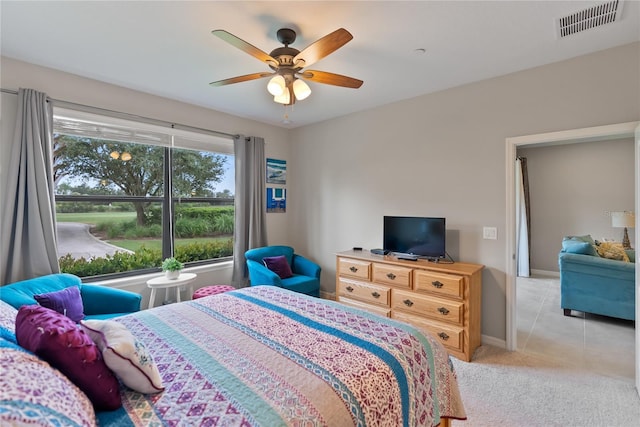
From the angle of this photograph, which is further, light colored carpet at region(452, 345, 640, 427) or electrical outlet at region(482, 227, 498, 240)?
electrical outlet at region(482, 227, 498, 240)

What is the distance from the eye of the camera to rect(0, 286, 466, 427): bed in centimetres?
107

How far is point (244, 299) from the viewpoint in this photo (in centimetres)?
227

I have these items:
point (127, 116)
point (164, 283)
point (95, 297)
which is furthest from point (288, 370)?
point (127, 116)

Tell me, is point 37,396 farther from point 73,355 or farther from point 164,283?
point 164,283

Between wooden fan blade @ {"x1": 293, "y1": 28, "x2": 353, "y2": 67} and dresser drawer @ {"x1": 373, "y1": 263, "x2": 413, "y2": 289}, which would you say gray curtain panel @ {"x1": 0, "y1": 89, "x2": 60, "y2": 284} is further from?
dresser drawer @ {"x1": 373, "y1": 263, "x2": 413, "y2": 289}

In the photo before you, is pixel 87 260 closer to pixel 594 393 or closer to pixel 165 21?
pixel 165 21

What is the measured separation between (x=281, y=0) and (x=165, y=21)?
2.82 feet

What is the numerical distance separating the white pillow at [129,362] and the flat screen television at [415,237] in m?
2.68

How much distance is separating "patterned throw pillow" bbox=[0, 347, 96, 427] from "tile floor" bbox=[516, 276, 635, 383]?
3.45m

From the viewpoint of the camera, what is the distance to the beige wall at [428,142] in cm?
257

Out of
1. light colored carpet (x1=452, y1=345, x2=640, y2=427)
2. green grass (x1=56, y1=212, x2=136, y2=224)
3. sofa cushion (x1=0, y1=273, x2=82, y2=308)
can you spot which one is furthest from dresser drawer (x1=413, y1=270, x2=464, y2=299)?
green grass (x1=56, y1=212, x2=136, y2=224)

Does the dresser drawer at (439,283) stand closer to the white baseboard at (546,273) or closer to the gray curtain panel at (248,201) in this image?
the gray curtain panel at (248,201)

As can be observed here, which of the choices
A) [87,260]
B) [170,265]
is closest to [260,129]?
[170,265]

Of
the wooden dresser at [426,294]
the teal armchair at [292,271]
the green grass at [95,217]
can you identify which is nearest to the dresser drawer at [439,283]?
the wooden dresser at [426,294]
